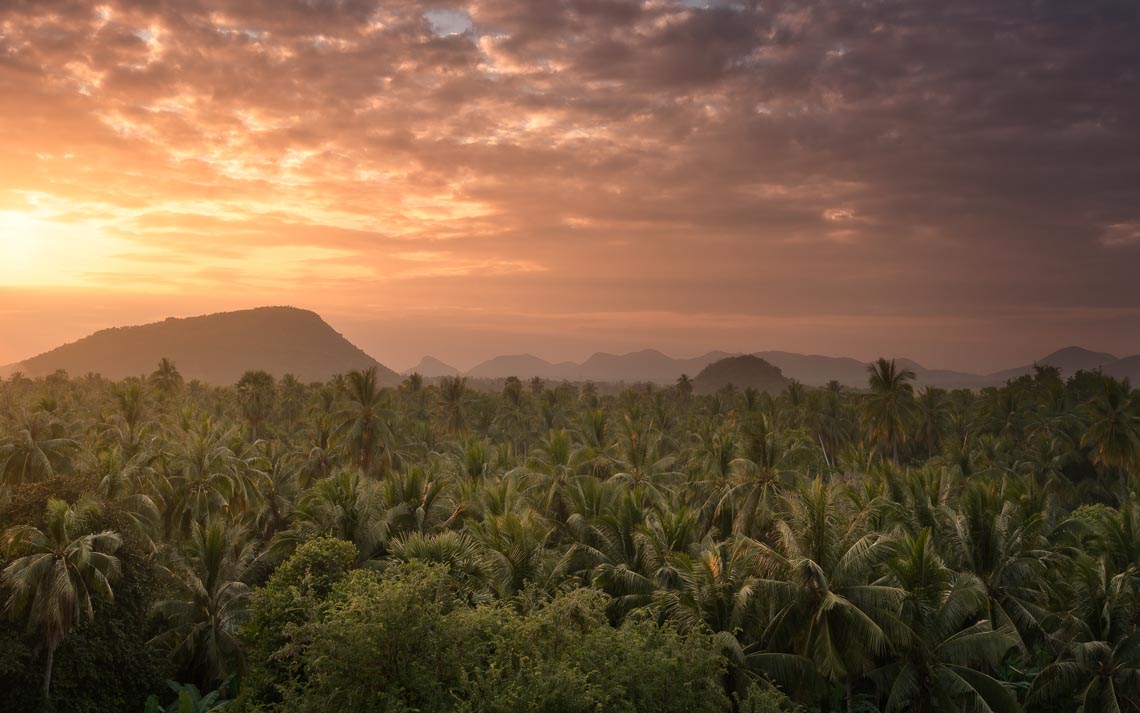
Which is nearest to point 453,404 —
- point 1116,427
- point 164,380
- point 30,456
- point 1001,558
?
point 30,456

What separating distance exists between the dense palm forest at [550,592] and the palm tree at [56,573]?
0.10 m

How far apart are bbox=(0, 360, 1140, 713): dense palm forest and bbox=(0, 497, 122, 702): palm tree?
0.10m

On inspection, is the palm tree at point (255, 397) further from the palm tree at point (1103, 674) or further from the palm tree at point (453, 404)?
the palm tree at point (1103, 674)

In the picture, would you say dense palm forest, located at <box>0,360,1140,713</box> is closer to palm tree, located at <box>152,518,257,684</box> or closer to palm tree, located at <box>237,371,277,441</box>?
palm tree, located at <box>152,518,257,684</box>

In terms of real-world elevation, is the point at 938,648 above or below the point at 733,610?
below

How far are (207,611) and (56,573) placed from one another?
8106 millimetres

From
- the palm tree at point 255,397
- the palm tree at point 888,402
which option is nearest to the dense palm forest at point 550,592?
the palm tree at point 888,402

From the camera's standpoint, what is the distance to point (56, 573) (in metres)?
25.2

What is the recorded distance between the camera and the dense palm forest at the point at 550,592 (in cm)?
2012

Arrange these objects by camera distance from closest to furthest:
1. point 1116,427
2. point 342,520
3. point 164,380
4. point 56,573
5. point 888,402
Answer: point 56,573 → point 342,520 → point 1116,427 → point 888,402 → point 164,380

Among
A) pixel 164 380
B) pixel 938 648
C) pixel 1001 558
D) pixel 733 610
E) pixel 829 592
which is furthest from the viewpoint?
pixel 164 380

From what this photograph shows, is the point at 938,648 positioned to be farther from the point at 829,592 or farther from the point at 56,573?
the point at 56,573

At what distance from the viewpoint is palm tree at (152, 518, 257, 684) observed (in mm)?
31547

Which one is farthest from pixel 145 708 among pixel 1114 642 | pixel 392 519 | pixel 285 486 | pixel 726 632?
pixel 1114 642
